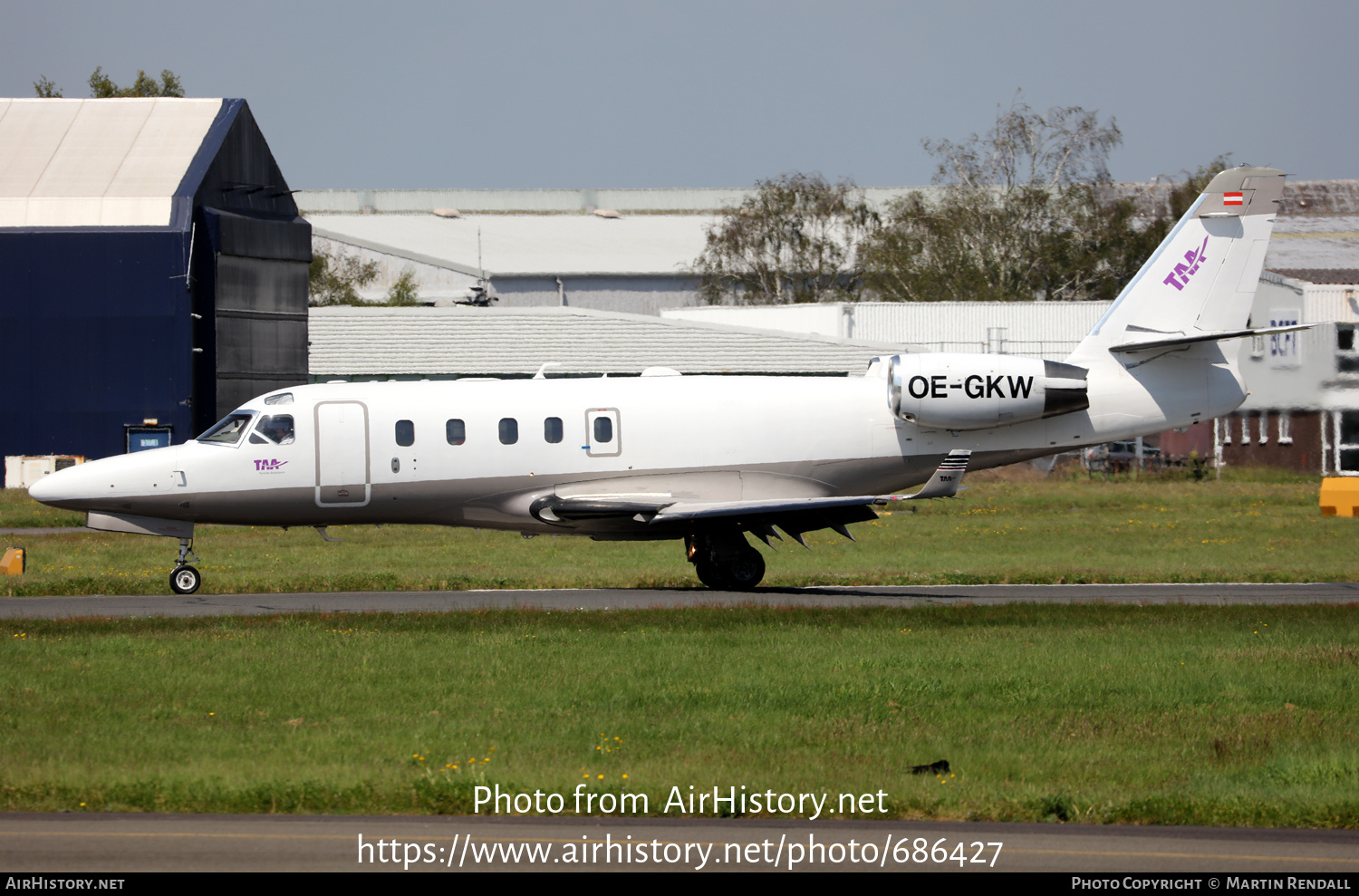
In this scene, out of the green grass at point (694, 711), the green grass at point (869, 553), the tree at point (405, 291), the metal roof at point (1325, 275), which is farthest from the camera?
the tree at point (405, 291)

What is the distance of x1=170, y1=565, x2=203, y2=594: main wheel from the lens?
68.5ft

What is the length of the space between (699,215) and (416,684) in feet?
303

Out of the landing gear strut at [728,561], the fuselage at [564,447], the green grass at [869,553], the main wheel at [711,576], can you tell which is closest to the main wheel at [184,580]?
the green grass at [869,553]

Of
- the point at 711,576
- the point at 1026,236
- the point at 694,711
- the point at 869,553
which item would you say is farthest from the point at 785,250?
the point at 694,711

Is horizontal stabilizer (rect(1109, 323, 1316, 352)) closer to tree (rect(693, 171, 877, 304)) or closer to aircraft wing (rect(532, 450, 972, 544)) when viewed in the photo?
aircraft wing (rect(532, 450, 972, 544))

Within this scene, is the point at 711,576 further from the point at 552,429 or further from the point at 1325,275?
the point at 1325,275

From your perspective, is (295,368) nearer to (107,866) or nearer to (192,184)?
(192,184)

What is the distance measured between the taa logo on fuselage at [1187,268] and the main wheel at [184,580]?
52.1ft

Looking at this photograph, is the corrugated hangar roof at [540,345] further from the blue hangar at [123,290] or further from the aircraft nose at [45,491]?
the aircraft nose at [45,491]

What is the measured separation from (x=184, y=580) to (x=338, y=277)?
213 ft

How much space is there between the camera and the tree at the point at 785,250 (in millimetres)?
82250

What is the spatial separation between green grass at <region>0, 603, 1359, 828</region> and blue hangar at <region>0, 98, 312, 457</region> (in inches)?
1119
